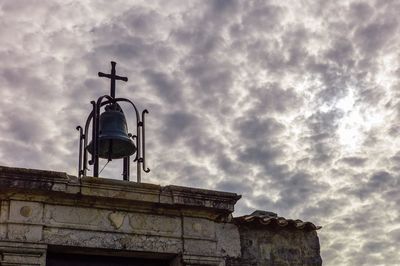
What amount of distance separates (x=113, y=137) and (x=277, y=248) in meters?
2.04

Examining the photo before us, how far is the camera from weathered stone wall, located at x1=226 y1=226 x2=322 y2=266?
5664 millimetres

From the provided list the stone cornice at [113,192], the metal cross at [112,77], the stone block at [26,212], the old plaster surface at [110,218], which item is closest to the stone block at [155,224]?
the old plaster surface at [110,218]

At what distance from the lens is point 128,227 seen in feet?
17.0

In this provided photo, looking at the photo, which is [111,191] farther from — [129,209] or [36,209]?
[36,209]

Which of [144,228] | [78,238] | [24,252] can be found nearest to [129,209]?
[144,228]

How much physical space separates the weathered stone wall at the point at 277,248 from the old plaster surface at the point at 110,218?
124 mm

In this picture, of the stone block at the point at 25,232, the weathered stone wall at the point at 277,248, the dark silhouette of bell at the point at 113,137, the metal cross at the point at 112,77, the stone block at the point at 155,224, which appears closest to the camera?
the stone block at the point at 25,232

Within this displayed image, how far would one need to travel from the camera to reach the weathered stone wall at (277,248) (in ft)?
18.6

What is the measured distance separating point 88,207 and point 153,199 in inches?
23.6

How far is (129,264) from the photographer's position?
533 centimetres

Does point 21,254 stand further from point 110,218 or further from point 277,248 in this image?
point 277,248

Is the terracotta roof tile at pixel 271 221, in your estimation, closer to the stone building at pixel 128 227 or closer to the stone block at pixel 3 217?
the stone building at pixel 128 227

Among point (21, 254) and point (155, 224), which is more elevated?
point (155, 224)

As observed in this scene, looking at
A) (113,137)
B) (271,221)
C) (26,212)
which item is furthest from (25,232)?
(271,221)
